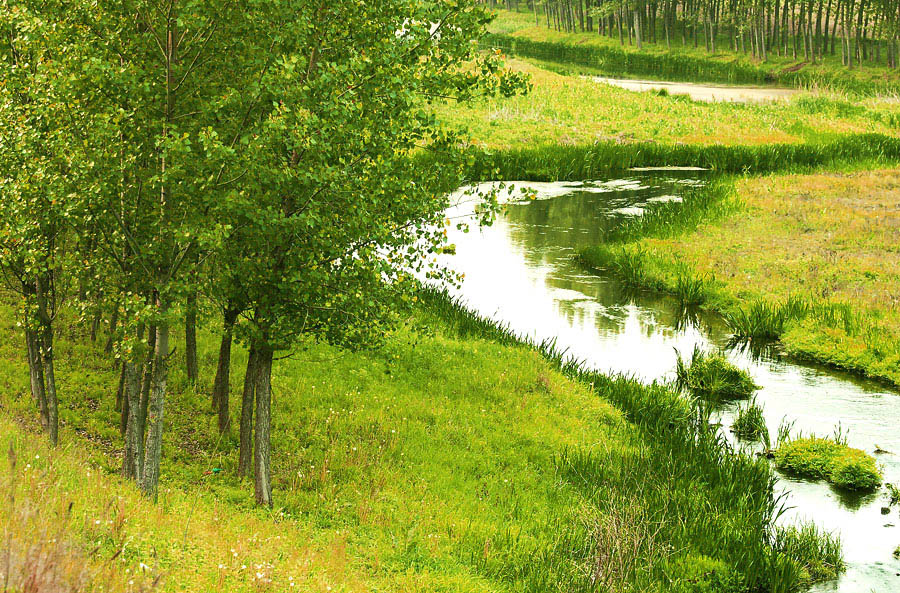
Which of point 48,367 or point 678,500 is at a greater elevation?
point 48,367

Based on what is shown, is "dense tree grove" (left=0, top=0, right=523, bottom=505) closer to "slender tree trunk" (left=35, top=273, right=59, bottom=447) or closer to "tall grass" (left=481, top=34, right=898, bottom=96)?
"slender tree trunk" (left=35, top=273, right=59, bottom=447)

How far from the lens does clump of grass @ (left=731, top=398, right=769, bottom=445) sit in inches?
621

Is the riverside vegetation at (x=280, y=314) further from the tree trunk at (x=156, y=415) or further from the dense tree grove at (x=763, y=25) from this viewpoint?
the dense tree grove at (x=763, y=25)

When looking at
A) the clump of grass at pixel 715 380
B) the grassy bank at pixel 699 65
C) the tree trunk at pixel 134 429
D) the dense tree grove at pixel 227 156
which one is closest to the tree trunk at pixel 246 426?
the dense tree grove at pixel 227 156

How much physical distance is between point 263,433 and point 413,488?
2408 millimetres


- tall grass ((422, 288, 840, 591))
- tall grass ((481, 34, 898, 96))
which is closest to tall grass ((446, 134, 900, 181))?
tall grass ((422, 288, 840, 591))

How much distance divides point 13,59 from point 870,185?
108 feet

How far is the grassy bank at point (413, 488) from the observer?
765 cm

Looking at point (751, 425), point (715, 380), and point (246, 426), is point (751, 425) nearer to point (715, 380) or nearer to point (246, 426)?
point (715, 380)

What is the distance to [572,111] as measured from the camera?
5069 cm

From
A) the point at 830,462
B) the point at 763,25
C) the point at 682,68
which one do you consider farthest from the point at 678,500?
the point at 763,25

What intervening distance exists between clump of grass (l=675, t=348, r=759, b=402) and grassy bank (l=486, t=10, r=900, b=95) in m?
48.9

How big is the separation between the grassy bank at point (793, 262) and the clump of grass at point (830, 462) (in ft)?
16.6

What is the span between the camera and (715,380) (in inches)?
711
